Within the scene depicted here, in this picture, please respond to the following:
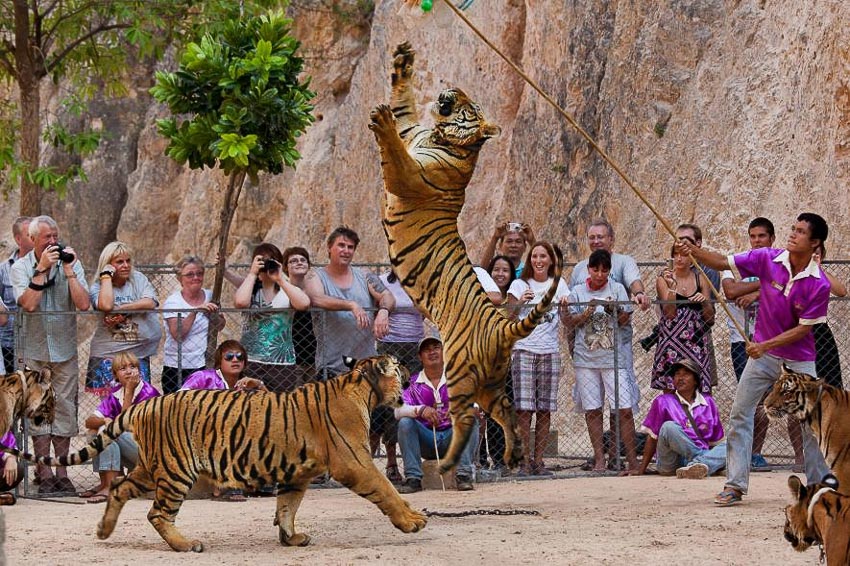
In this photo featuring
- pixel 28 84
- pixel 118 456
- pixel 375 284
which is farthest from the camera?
pixel 28 84

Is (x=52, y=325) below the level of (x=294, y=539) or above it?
above

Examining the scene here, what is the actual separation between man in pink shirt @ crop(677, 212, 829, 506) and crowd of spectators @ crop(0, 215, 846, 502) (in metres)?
1.13

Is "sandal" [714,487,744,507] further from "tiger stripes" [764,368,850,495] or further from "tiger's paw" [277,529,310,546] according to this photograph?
"tiger's paw" [277,529,310,546]

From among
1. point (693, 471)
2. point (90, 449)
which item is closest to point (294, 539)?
point (90, 449)

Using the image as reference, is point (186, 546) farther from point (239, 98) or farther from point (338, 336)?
point (239, 98)

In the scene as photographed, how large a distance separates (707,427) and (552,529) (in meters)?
2.66

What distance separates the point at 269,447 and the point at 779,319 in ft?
11.3

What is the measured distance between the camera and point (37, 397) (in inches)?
350

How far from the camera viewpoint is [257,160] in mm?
10406

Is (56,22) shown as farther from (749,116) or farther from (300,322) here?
(749,116)

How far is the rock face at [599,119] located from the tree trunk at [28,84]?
158 inches

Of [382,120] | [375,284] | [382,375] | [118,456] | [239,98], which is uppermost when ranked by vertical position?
[239,98]

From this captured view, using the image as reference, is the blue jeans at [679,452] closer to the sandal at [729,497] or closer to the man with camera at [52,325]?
the sandal at [729,497]

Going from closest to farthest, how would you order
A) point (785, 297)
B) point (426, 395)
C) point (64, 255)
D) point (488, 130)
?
1. point (488, 130)
2. point (785, 297)
3. point (64, 255)
4. point (426, 395)
